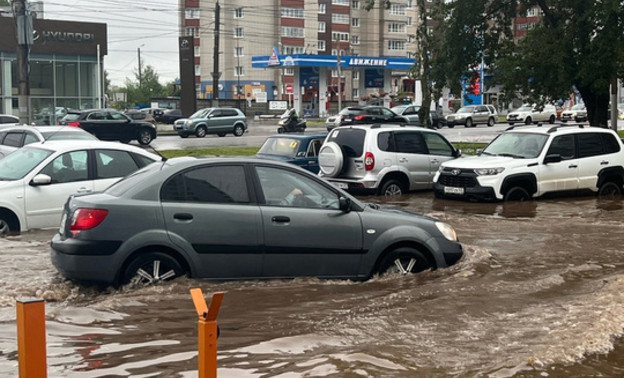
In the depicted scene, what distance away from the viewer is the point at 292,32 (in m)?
108

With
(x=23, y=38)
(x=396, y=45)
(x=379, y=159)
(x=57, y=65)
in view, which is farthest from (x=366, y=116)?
(x=396, y=45)

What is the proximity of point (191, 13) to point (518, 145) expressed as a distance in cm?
9419

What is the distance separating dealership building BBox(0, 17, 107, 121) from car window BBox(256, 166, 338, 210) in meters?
44.9

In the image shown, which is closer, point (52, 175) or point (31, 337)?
point (31, 337)

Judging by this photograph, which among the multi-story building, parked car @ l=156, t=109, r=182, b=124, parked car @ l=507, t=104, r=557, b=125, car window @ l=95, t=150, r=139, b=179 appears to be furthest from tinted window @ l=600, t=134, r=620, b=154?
the multi-story building

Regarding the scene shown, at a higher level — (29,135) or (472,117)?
(472,117)

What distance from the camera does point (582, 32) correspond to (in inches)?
953

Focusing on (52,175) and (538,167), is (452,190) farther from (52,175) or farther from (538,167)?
(52,175)

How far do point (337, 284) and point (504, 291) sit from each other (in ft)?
5.65

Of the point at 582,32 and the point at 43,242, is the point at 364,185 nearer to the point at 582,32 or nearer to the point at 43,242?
the point at 43,242

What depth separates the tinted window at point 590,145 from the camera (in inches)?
667

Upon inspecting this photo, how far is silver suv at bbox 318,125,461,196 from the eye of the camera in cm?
1641

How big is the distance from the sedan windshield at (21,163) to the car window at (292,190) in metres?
4.89

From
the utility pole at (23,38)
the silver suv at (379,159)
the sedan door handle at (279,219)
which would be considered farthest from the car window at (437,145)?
the utility pole at (23,38)
